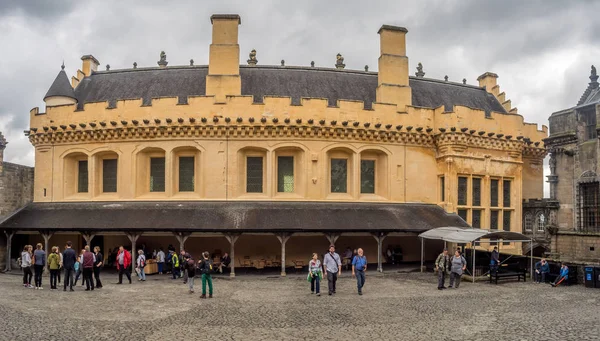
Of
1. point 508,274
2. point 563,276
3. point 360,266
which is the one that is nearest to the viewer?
point 360,266

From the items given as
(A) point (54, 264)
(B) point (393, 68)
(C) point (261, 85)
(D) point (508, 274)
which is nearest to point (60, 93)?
(C) point (261, 85)

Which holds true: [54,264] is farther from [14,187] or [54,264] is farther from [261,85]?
[261,85]

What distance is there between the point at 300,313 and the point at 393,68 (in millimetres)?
17413

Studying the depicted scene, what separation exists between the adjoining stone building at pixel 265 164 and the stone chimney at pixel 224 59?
6 centimetres

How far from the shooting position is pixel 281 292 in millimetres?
16312

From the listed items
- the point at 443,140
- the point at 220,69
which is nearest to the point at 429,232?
the point at 443,140

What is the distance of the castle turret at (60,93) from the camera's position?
26.5 m

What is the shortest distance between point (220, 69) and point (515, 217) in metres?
18.3

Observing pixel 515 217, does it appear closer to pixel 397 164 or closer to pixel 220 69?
pixel 397 164

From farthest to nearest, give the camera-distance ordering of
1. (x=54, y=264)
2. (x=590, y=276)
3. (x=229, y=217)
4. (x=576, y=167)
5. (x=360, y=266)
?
(x=576, y=167)
(x=229, y=217)
(x=590, y=276)
(x=54, y=264)
(x=360, y=266)

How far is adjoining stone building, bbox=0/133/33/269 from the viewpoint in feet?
80.0

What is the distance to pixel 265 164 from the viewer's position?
24.1m

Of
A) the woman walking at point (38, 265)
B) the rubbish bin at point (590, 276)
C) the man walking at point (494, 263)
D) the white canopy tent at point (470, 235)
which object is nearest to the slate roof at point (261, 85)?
the white canopy tent at point (470, 235)

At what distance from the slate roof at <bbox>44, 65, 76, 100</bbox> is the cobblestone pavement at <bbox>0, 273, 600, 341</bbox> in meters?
12.3
